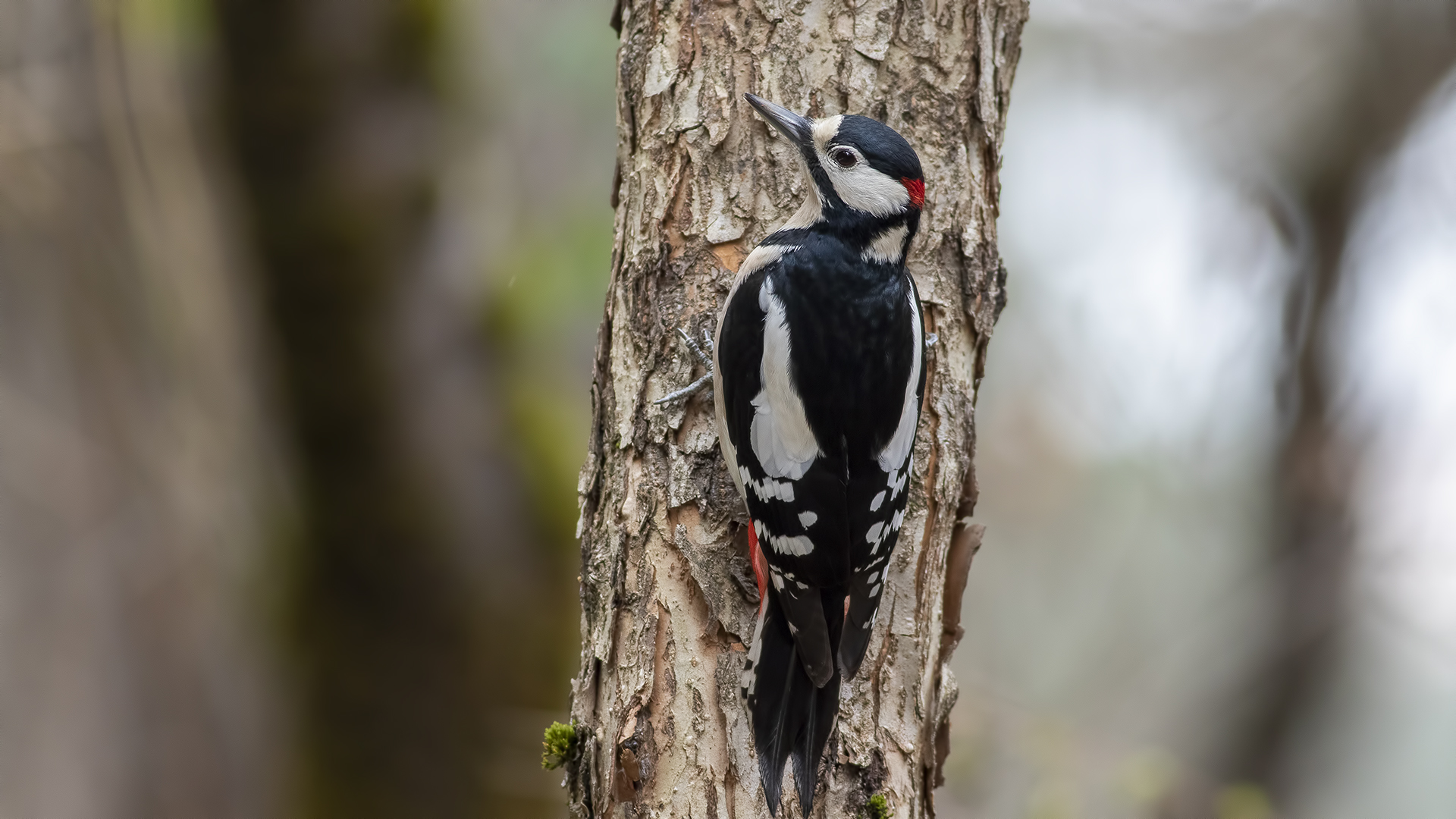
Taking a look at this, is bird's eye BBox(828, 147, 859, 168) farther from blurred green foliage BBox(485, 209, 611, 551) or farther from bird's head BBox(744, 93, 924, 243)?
blurred green foliage BBox(485, 209, 611, 551)

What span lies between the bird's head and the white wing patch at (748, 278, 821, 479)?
27 centimetres

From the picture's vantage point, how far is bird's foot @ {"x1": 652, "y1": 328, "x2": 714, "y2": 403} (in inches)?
80.5

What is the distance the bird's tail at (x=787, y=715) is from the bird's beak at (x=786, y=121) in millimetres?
973

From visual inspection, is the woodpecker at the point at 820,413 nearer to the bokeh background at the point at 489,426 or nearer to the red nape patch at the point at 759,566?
the red nape patch at the point at 759,566

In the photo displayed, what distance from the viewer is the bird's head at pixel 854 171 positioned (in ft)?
6.66

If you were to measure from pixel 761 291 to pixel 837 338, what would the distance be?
191 mm

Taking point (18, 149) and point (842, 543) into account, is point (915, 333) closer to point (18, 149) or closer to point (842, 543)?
point (842, 543)

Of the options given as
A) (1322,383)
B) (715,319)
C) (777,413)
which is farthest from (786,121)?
(1322,383)

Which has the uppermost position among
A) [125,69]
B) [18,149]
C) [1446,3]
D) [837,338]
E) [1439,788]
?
[1446,3]

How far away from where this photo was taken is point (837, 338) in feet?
6.81

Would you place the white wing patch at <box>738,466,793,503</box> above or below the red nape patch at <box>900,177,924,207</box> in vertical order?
below

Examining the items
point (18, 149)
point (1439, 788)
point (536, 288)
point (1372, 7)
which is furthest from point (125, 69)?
point (1439, 788)

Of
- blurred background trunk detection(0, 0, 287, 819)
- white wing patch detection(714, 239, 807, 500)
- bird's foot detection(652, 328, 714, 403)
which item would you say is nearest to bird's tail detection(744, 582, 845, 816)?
white wing patch detection(714, 239, 807, 500)

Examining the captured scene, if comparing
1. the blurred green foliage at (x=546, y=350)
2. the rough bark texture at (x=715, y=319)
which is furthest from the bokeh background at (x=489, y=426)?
the rough bark texture at (x=715, y=319)
